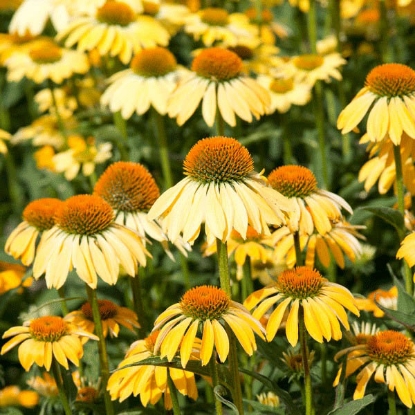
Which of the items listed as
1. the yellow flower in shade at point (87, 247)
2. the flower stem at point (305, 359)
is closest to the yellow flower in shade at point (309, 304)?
the flower stem at point (305, 359)

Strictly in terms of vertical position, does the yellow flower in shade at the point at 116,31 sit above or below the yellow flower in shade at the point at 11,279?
above

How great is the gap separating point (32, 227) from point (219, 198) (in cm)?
85

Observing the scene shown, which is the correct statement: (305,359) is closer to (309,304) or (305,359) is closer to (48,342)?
(309,304)

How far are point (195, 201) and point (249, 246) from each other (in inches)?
27.9

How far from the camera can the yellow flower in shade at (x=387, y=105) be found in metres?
2.19

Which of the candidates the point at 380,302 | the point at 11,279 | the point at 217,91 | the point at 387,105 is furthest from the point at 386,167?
the point at 11,279

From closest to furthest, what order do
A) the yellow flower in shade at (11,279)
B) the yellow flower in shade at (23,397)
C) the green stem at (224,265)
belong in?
the green stem at (224,265)
the yellow flower in shade at (23,397)
the yellow flower in shade at (11,279)

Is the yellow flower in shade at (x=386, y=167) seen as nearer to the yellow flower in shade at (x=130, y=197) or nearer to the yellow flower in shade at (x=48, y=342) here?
the yellow flower in shade at (x=130, y=197)

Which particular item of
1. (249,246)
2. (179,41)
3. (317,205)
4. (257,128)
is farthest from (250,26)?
(317,205)

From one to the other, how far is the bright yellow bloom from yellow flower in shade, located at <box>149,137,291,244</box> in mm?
134

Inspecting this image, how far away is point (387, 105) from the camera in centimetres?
226

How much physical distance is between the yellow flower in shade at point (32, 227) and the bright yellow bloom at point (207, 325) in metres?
0.74

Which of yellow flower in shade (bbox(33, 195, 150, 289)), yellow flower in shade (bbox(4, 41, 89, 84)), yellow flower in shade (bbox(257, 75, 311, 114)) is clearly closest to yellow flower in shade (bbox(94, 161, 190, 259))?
yellow flower in shade (bbox(33, 195, 150, 289))

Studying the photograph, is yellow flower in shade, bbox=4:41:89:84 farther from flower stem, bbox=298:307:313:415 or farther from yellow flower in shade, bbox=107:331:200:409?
flower stem, bbox=298:307:313:415
